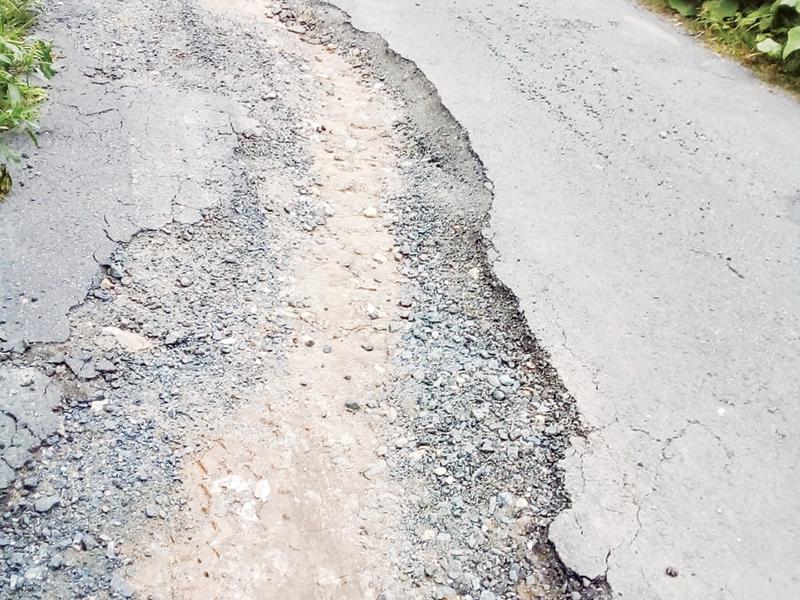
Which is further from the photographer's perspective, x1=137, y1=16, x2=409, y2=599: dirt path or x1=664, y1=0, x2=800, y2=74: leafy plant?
x1=664, y1=0, x2=800, y2=74: leafy plant

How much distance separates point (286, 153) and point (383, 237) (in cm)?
100

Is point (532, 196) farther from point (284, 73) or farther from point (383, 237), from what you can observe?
point (284, 73)


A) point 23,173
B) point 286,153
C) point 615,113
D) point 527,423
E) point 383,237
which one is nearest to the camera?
point 527,423

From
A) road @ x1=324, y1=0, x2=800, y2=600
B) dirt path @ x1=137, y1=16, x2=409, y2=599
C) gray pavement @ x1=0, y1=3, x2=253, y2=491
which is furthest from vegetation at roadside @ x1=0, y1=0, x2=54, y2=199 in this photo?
road @ x1=324, y1=0, x2=800, y2=600

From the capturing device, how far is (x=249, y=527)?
2.66 m

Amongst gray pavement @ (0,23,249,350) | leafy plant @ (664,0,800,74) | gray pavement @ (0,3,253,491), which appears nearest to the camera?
gray pavement @ (0,3,253,491)

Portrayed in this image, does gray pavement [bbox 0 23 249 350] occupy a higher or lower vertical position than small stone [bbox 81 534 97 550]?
higher

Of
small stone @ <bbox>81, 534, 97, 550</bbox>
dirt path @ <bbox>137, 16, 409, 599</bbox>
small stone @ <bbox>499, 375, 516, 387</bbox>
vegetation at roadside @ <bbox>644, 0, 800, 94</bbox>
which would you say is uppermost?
vegetation at roadside @ <bbox>644, 0, 800, 94</bbox>

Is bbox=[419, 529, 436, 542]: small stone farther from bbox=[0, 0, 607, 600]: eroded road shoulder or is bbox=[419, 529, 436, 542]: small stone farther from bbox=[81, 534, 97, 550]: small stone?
bbox=[81, 534, 97, 550]: small stone

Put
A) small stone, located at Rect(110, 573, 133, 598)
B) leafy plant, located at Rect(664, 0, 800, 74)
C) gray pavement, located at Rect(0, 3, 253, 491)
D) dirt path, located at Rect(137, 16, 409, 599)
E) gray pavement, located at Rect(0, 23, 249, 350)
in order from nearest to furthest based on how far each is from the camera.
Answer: small stone, located at Rect(110, 573, 133, 598) < dirt path, located at Rect(137, 16, 409, 599) < gray pavement, located at Rect(0, 3, 253, 491) < gray pavement, located at Rect(0, 23, 249, 350) < leafy plant, located at Rect(664, 0, 800, 74)

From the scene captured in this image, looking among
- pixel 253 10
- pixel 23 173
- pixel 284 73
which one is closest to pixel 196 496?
pixel 23 173

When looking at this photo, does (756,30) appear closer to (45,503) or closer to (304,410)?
(304,410)

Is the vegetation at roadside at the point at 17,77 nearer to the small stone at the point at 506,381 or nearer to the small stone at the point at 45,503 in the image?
the small stone at the point at 45,503

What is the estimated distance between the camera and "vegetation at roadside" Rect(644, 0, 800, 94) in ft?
17.0
